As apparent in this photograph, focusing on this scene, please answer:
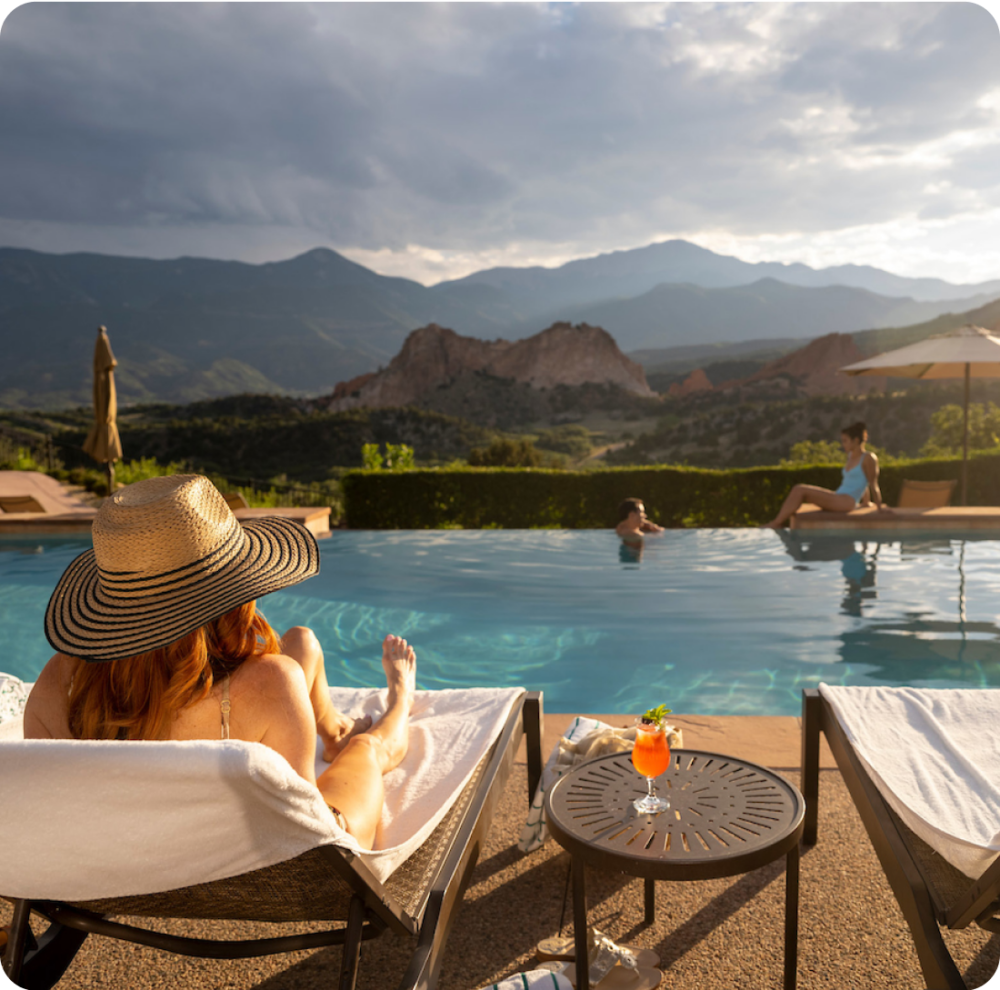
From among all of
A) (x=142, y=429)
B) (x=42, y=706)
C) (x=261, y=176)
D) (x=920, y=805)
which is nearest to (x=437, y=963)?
(x=42, y=706)

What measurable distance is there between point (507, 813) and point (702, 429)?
44.4 meters

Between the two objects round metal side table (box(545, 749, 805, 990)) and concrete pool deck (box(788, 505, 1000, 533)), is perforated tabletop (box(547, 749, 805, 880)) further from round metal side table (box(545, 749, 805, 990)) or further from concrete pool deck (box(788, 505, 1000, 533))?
concrete pool deck (box(788, 505, 1000, 533))

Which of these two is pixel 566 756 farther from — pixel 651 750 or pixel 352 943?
pixel 352 943

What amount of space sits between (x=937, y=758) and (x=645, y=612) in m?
4.34

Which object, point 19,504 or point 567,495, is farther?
point 567,495

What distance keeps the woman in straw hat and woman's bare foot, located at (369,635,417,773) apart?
54 centimetres

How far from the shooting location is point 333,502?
551 inches

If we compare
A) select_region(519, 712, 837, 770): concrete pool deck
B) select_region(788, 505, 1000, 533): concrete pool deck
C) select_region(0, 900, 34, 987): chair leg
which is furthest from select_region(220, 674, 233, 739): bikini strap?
select_region(788, 505, 1000, 533): concrete pool deck

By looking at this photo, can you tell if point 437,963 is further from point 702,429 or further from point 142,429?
point 142,429

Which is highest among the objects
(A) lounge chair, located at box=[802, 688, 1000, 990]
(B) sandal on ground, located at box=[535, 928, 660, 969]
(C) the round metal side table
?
(C) the round metal side table

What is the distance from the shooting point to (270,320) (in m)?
166

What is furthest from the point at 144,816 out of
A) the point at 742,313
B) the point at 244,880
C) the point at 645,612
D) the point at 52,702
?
the point at 742,313

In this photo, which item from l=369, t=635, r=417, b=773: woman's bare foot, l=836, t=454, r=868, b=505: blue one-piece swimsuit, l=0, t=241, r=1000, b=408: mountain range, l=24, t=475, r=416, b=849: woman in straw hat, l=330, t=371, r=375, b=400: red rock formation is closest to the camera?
l=24, t=475, r=416, b=849: woman in straw hat

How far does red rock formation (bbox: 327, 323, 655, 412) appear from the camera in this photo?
7019cm
